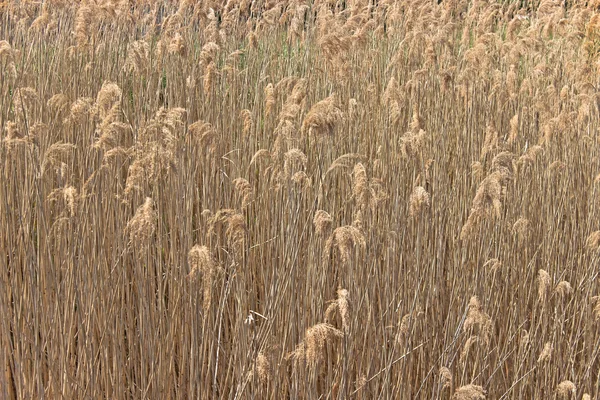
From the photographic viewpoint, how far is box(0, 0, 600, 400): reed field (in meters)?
1.61

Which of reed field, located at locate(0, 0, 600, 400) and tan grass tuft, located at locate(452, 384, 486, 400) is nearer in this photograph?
tan grass tuft, located at locate(452, 384, 486, 400)

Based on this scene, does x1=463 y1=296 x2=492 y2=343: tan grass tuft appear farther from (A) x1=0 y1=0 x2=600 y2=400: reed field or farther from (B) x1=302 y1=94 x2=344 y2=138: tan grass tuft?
(B) x1=302 y1=94 x2=344 y2=138: tan grass tuft

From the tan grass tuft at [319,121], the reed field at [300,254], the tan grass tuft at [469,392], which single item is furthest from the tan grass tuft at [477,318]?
the tan grass tuft at [319,121]

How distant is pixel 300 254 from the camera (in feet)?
6.41

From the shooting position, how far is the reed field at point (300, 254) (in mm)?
1605

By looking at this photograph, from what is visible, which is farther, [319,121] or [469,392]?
[319,121]

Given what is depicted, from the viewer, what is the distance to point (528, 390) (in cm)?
204

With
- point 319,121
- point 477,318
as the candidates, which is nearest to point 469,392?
point 477,318

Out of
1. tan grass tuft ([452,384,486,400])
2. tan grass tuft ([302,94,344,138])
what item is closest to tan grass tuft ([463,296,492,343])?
tan grass tuft ([452,384,486,400])

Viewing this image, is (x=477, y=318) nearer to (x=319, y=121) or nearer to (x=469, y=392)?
(x=469, y=392)

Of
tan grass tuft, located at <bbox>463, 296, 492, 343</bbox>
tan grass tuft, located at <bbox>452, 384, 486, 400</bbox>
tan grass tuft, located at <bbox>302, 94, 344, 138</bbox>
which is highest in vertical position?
tan grass tuft, located at <bbox>302, 94, 344, 138</bbox>

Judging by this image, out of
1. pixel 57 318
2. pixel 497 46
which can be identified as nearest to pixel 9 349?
pixel 57 318

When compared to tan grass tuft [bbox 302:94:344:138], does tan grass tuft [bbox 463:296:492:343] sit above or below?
below

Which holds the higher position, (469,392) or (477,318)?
(477,318)
